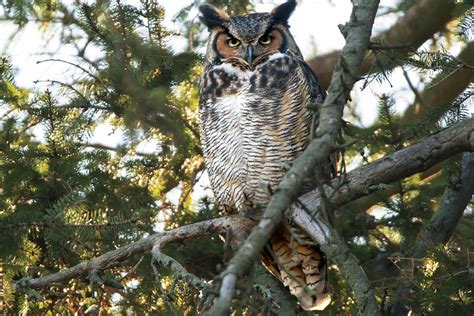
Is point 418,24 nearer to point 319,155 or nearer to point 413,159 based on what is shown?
point 413,159

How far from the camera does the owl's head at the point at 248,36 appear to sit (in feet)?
12.2

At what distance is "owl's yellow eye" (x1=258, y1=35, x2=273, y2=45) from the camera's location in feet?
12.4

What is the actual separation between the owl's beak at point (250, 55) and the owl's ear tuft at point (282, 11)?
265mm

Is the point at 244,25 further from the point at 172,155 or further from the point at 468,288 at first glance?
the point at 468,288

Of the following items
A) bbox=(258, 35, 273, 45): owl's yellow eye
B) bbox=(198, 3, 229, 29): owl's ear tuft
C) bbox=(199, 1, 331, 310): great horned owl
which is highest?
bbox=(198, 3, 229, 29): owl's ear tuft

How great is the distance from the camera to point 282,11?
3.91 m

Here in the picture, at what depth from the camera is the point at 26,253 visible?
124 inches

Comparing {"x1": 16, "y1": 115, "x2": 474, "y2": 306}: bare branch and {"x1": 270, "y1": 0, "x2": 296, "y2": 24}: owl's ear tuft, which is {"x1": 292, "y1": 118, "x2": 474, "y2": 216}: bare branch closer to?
{"x1": 16, "y1": 115, "x2": 474, "y2": 306}: bare branch

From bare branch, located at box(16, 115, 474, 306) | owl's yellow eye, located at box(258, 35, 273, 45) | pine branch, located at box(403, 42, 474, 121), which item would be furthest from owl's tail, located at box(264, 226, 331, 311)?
pine branch, located at box(403, 42, 474, 121)

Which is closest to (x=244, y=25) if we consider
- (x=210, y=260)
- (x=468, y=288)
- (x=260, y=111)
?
(x=260, y=111)

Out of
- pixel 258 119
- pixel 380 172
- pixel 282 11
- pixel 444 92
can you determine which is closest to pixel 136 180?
pixel 258 119

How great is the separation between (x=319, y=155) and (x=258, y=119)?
1548mm

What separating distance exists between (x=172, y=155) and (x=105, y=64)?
0.62 m

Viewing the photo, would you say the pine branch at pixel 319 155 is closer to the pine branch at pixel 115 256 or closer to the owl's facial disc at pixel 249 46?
the pine branch at pixel 115 256
